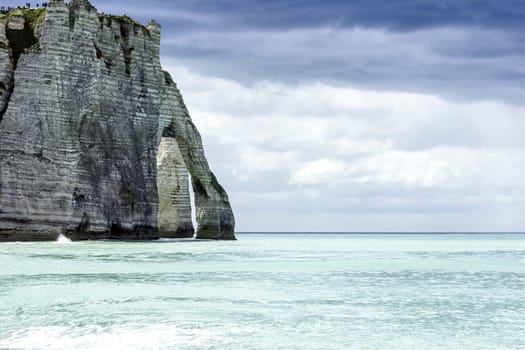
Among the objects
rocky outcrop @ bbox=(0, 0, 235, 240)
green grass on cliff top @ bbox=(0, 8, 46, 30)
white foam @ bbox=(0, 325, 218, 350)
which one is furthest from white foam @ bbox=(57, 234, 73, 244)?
white foam @ bbox=(0, 325, 218, 350)

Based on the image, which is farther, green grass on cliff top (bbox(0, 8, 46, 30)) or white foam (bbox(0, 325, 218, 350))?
green grass on cliff top (bbox(0, 8, 46, 30))

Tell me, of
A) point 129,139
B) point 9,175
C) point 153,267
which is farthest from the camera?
point 129,139

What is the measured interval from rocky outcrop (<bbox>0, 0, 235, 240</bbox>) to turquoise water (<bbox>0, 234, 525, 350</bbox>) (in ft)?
89.4

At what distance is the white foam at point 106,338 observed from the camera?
45.1 ft

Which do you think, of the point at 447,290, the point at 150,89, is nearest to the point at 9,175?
the point at 150,89

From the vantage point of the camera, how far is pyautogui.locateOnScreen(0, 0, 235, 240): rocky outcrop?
5712 cm

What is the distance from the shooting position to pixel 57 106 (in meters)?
58.8

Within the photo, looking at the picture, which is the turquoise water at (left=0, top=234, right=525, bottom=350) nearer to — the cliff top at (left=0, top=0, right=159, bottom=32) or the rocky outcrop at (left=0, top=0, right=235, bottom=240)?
the rocky outcrop at (left=0, top=0, right=235, bottom=240)

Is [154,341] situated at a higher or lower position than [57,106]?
lower

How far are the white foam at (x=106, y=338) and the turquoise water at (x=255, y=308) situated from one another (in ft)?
0.06

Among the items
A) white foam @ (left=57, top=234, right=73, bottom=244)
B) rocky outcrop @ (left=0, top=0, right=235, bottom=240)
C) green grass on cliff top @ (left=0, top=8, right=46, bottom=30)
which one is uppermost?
green grass on cliff top @ (left=0, top=8, right=46, bottom=30)

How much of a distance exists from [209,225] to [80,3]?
73.8ft

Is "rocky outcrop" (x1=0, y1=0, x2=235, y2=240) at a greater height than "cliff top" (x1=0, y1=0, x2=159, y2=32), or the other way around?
"cliff top" (x1=0, y1=0, x2=159, y2=32)

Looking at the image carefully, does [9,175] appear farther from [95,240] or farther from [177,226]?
[177,226]
